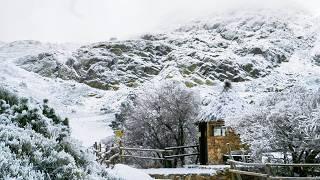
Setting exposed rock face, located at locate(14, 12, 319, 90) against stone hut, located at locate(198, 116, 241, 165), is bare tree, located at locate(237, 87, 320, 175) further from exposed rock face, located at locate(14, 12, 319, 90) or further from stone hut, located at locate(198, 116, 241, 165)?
exposed rock face, located at locate(14, 12, 319, 90)

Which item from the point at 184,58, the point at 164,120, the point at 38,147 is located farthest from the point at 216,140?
the point at 184,58

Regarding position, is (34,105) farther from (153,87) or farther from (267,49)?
(267,49)

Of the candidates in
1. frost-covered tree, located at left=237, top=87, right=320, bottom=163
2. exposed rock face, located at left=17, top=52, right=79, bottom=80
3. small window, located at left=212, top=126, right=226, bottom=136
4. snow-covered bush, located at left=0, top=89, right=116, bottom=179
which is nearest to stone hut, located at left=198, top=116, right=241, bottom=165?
small window, located at left=212, top=126, right=226, bottom=136

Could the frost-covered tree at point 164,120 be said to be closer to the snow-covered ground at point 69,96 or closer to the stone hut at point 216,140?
the snow-covered ground at point 69,96

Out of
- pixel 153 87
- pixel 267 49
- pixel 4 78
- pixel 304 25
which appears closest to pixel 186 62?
pixel 267 49

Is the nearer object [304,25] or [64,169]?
[64,169]

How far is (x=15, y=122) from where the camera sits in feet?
20.1

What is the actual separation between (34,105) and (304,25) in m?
198

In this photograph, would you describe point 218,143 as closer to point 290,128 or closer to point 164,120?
point 290,128

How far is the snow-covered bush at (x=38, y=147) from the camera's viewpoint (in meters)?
5.06

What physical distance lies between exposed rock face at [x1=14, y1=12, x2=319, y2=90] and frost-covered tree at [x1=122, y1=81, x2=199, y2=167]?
348 feet

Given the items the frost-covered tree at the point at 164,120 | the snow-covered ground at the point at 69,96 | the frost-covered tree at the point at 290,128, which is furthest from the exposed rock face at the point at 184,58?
the frost-covered tree at the point at 290,128

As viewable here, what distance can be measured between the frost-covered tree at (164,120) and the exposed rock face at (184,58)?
348ft

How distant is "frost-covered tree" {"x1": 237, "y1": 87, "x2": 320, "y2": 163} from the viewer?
1599cm
